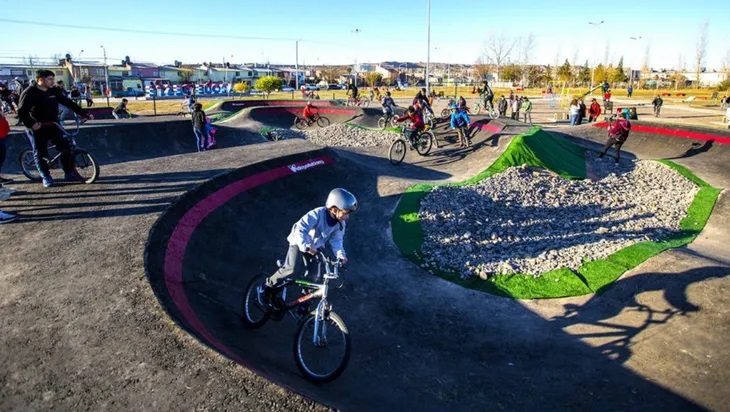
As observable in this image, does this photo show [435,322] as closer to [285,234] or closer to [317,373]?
[317,373]

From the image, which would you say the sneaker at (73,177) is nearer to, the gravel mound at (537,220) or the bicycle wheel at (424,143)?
the gravel mound at (537,220)

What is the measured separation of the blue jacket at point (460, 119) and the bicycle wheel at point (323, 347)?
18.0 m

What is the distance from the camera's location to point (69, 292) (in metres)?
6.26

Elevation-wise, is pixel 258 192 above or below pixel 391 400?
above

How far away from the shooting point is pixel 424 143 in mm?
21188

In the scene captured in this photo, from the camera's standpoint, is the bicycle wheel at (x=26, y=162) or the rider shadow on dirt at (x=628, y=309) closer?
the rider shadow on dirt at (x=628, y=309)

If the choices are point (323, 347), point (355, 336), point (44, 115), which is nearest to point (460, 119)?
point (355, 336)

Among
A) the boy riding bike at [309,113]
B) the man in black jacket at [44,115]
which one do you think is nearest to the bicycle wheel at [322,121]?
the boy riding bike at [309,113]

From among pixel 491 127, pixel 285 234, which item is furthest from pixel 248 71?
pixel 285 234

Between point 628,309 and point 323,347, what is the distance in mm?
7081

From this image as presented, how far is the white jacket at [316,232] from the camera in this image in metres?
6.04

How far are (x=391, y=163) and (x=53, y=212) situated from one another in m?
13.5

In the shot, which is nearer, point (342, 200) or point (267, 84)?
point (342, 200)

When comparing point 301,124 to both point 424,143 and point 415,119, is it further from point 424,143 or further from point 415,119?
point 415,119
